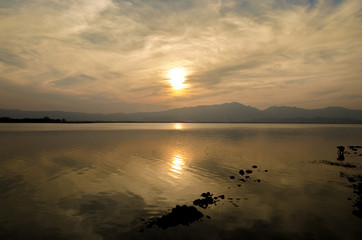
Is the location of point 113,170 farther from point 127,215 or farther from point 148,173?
point 127,215

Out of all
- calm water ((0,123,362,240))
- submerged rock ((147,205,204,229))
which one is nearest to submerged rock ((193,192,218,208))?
calm water ((0,123,362,240))

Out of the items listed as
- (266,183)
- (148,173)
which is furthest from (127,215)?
(266,183)

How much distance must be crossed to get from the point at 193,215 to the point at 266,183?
12930 millimetres

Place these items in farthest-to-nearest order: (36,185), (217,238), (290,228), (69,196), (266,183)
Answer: (266,183) < (36,185) < (69,196) < (290,228) < (217,238)

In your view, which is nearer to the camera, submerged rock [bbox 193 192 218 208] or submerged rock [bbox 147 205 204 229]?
submerged rock [bbox 147 205 204 229]

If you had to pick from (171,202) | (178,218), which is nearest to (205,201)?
(171,202)

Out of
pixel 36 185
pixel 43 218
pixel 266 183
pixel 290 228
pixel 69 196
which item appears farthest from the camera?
pixel 266 183

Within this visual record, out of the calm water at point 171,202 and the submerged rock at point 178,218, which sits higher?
the submerged rock at point 178,218

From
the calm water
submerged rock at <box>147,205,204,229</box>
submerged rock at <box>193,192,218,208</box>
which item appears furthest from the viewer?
submerged rock at <box>193,192,218,208</box>

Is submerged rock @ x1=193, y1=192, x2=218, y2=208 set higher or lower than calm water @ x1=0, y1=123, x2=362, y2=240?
higher

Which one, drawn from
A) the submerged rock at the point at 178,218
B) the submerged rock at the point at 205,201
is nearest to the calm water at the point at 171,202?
the submerged rock at the point at 178,218

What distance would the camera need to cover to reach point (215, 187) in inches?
865

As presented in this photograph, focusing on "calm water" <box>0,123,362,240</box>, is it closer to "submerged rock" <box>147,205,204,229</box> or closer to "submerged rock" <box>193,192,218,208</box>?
"submerged rock" <box>147,205,204,229</box>

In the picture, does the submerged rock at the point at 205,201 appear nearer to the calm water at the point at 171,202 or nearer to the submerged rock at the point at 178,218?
the calm water at the point at 171,202
